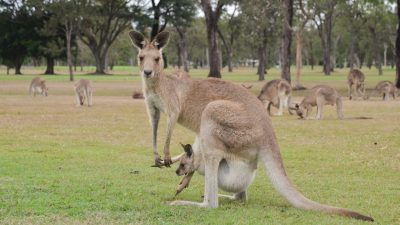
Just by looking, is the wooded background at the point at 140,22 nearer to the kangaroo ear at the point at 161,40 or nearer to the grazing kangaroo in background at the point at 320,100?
the grazing kangaroo in background at the point at 320,100

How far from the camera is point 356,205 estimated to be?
24.1 feet

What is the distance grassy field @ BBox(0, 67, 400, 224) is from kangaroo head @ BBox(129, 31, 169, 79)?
4.97ft

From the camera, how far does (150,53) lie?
733 centimetres

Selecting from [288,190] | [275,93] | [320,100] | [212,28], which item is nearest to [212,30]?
[212,28]

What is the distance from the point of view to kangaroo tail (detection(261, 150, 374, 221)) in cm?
617

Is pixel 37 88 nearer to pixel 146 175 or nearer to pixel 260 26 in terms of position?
pixel 146 175

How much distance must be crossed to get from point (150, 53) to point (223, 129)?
138 centimetres

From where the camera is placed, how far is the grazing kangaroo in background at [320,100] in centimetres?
1889

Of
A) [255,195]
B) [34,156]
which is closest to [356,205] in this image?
[255,195]

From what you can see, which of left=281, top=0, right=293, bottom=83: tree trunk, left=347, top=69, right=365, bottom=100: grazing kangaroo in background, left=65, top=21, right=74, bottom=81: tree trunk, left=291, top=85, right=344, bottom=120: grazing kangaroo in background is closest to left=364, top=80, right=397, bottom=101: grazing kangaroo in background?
left=347, top=69, right=365, bottom=100: grazing kangaroo in background

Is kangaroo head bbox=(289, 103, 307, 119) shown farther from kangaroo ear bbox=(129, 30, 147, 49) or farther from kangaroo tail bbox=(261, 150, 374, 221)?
kangaroo tail bbox=(261, 150, 374, 221)

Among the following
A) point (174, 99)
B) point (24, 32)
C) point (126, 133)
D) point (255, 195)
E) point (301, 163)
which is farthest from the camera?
point (24, 32)

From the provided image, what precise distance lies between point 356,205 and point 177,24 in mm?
57598

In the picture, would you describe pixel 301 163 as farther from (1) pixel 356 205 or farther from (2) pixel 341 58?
(2) pixel 341 58
